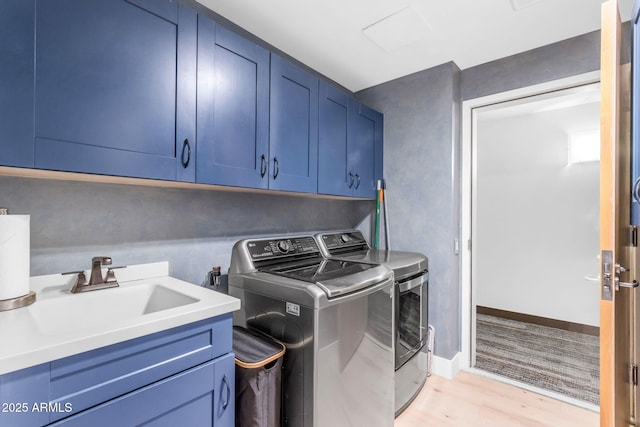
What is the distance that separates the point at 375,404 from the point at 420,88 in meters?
2.29

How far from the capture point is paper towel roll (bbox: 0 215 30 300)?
3.26 feet

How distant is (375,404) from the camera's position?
5.16ft

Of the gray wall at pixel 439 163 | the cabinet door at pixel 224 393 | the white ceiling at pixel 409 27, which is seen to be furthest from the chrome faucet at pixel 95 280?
the gray wall at pixel 439 163

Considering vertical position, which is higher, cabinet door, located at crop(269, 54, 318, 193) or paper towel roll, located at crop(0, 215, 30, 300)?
cabinet door, located at crop(269, 54, 318, 193)

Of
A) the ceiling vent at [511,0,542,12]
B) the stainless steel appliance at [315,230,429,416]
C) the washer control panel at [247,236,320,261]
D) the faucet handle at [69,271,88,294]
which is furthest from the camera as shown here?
the stainless steel appliance at [315,230,429,416]

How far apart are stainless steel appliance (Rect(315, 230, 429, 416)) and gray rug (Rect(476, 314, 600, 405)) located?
774 millimetres

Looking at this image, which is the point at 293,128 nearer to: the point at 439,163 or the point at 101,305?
the point at 439,163

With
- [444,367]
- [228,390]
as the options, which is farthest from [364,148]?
[228,390]

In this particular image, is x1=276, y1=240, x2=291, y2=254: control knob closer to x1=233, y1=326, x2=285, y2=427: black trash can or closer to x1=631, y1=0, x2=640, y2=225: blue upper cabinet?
x1=233, y1=326, x2=285, y2=427: black trash can

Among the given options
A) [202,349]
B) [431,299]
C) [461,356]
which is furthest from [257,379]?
[461,356]

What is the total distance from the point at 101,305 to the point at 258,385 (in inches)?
28.8

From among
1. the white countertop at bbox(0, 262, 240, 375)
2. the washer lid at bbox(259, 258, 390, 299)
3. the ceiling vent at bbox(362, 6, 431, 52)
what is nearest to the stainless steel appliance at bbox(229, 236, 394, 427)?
the washer lid at bbox(259, 258, 390, 299)

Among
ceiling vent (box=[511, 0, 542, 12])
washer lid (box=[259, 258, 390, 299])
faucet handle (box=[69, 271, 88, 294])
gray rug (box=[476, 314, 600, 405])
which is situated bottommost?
gray rug (box=[476, 314, 600, 405])

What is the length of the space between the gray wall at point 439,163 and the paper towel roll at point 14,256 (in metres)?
2.29
